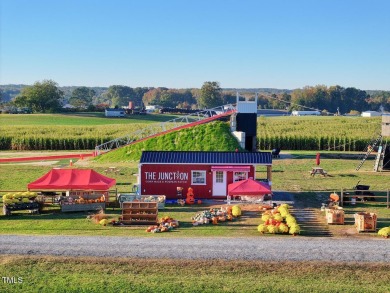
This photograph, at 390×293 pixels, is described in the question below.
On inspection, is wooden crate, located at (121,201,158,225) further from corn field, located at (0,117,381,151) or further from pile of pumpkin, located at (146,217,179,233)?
corn field, located at (0,117,381,151)

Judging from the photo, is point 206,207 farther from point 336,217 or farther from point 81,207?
point 336,217

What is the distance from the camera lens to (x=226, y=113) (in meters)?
52.4

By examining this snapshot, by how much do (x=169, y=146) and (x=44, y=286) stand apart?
3239 cm

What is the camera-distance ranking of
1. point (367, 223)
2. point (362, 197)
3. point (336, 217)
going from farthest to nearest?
point (362, 197) < point (336, 217) < point (367, 223)

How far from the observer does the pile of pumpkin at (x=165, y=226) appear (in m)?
23.8

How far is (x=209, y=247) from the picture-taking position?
2067 centimetres

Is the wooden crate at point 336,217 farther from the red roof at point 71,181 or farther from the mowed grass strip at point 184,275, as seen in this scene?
the red roof at point 71,181

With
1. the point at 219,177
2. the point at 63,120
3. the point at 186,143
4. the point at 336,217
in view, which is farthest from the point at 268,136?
the point at 63,120

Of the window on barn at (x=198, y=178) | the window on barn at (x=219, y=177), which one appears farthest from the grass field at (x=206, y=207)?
the window on barn at (x=219, y=177)

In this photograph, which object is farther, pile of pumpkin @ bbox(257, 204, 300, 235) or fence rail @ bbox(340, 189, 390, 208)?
fence rail @ bbox(340, 189, 390, 208)

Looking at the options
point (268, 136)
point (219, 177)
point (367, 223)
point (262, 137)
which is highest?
point (268, 136)

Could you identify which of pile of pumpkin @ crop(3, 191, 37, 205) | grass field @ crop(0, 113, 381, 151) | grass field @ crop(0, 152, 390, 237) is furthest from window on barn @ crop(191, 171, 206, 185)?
grass field @ crop(0, 113, 381, 151)

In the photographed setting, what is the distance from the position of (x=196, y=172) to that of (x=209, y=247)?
11.3 m

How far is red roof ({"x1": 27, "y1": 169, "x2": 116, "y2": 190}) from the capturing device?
29.0 meters
